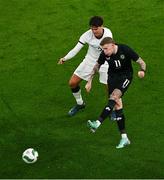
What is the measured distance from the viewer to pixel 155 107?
14547mm

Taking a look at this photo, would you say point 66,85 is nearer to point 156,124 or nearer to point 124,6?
point 156,124

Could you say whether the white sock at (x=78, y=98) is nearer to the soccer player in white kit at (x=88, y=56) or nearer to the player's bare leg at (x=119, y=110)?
the soccer player in white kit at (x=88, y=56)

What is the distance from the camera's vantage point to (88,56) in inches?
560

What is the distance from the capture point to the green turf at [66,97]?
11.8 m

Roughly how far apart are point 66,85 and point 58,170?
5.18 metres

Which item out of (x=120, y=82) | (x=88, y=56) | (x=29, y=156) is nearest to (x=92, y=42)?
(x=88, y=56)

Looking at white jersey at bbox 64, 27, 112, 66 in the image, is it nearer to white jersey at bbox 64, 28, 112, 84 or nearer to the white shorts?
white jersey at bbox 64, 28, 112, 84

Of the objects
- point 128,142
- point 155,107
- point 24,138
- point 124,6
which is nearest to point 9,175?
point 24,138

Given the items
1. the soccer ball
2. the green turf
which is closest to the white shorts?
the green turf

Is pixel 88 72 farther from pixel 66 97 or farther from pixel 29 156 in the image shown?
pixel 29 156

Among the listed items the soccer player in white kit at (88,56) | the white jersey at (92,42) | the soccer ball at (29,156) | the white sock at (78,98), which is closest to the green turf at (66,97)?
the soccer ball at (29,156)

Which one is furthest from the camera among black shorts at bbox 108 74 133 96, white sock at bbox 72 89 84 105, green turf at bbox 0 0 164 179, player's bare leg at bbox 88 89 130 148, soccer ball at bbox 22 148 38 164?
white sock at bbox 72 89 84 105

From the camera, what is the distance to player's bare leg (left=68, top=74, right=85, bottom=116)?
47.4 ft

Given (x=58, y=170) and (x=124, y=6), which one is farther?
(x=124, y=6)
